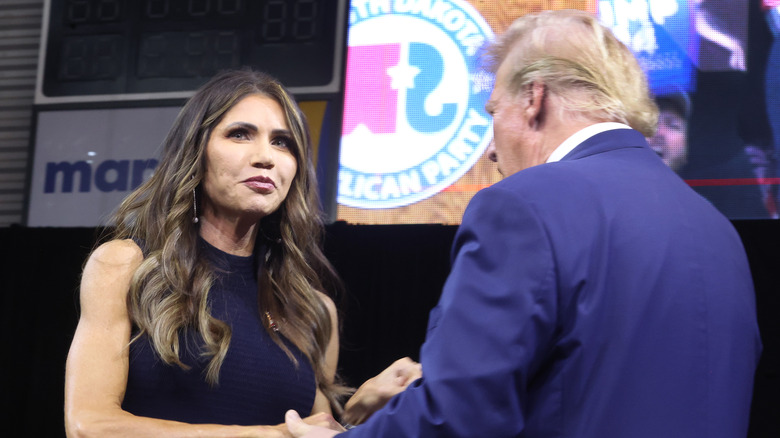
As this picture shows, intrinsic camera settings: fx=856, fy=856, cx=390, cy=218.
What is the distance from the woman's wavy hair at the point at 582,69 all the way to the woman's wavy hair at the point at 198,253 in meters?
0.75

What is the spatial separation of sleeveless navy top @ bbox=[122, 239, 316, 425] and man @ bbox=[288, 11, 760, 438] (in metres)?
0.59

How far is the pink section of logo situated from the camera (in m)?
3.96

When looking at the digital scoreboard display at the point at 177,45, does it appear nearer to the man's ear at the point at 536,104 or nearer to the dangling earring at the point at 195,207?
the dangling earring at the point at 195,207

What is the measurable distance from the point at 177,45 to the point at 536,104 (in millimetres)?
3593

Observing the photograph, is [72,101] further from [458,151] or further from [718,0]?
[718,0]

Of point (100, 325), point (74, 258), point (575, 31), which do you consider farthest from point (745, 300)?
point (74, 258)

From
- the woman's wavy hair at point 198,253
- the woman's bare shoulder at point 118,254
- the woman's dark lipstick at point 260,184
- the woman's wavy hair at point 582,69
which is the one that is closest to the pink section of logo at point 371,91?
the woman's wavy hair at point 198,253

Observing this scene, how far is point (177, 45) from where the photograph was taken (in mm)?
4469

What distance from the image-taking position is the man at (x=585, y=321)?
0.98m

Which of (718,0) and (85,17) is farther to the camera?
(85,17)

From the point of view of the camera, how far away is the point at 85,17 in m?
4.63

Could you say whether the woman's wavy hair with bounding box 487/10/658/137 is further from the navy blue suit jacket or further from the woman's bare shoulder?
the woman's bare shoulder

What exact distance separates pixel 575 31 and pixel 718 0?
2.79 metres

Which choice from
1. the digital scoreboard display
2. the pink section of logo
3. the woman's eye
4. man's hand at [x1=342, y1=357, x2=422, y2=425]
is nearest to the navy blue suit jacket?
man's hand at [x1=342, y1=357, x2=422, y2=425]
